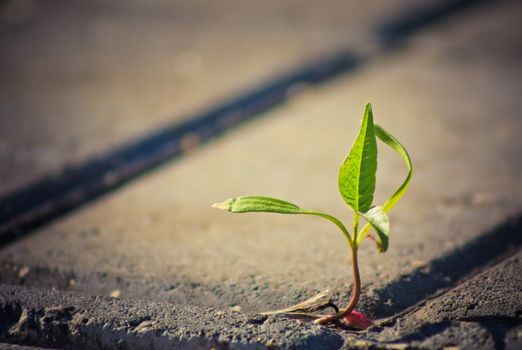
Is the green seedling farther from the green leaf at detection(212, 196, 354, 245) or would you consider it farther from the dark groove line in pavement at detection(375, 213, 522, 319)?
the dark groove line in pavement at detection(375, 213, 522, 319)

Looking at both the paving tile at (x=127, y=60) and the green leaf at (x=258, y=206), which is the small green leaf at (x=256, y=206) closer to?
the green leaf at (x=258, y=206)

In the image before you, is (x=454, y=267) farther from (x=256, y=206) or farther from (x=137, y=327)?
(x=137, y=327)

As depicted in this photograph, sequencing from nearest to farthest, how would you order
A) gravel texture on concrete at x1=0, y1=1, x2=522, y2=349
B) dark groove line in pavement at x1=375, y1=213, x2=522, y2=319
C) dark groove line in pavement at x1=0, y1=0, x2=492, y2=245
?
gravel texture on concrete at x1=0, y1=1, x2=522, y2=349, dark groove line in pavement at x1=375, y1=213, x2=522, y2=319, dark groove line in pavement at x1=0, y1=0, x2=492, y2=245

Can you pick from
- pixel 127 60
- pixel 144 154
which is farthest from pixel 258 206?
pixel 127 60

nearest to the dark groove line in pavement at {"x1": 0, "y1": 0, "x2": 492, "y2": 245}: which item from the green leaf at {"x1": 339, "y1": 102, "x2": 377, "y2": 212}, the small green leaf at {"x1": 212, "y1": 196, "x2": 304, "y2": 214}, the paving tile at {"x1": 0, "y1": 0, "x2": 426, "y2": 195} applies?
the paving tile at {"x1": 0, "y1": 0, "x2": 426, "y2": 195}

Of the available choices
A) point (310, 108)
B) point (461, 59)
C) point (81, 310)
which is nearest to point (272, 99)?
point (310, 108)

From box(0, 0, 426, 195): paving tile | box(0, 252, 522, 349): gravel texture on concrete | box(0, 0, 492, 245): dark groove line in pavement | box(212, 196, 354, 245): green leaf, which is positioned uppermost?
box(0, 0, 426, 195): paving tile

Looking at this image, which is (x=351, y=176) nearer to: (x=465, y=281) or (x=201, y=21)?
(x=465, y=281)
